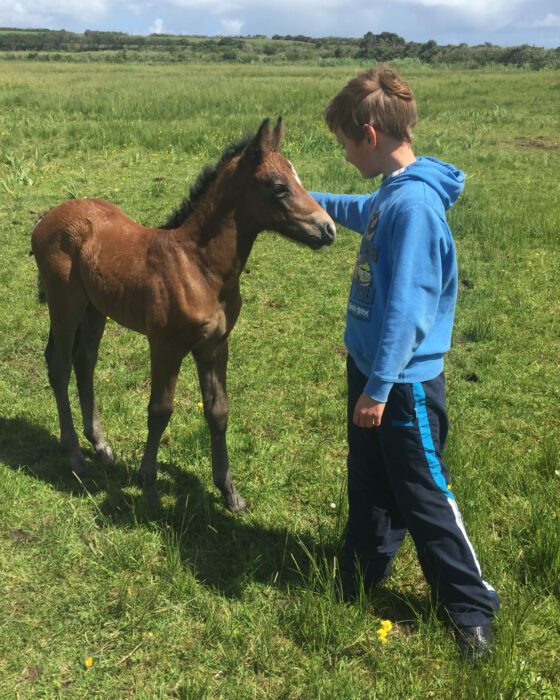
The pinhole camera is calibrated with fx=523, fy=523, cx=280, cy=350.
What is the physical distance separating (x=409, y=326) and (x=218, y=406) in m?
1.50

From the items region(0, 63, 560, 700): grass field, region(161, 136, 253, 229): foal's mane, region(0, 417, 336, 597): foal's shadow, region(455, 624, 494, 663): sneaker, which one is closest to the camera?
region(455, 624, 494, 663): sneaker

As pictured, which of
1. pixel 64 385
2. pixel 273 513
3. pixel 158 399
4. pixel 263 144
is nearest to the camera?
pixel 263 144

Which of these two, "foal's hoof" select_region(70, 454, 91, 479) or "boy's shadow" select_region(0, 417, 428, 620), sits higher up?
"foal's hoof" select_region(70, 454, 91, 479)

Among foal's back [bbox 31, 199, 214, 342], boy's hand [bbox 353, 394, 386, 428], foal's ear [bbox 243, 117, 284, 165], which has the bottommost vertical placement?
boy's hand [bbox 353, 394, 386, 428]

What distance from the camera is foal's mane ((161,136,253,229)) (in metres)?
2.64

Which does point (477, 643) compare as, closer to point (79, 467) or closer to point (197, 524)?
point (197, 524)

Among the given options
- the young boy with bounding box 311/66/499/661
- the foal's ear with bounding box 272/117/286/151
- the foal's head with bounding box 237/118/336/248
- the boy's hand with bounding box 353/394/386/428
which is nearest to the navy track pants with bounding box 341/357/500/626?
the young boy with bounding box 311/66/499/661

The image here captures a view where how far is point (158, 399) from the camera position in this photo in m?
2.93

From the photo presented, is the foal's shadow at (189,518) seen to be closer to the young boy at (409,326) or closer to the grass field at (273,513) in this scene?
the grass field at (273,513)

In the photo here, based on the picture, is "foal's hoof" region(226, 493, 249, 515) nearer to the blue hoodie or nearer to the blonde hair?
the blue hoodie

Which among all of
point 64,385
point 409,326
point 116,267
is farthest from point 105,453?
point 409,326

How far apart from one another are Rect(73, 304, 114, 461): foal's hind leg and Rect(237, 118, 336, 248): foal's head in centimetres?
160

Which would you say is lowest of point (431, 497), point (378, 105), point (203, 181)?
point (431, 497)

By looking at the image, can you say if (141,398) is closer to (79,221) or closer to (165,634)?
(79,221)
